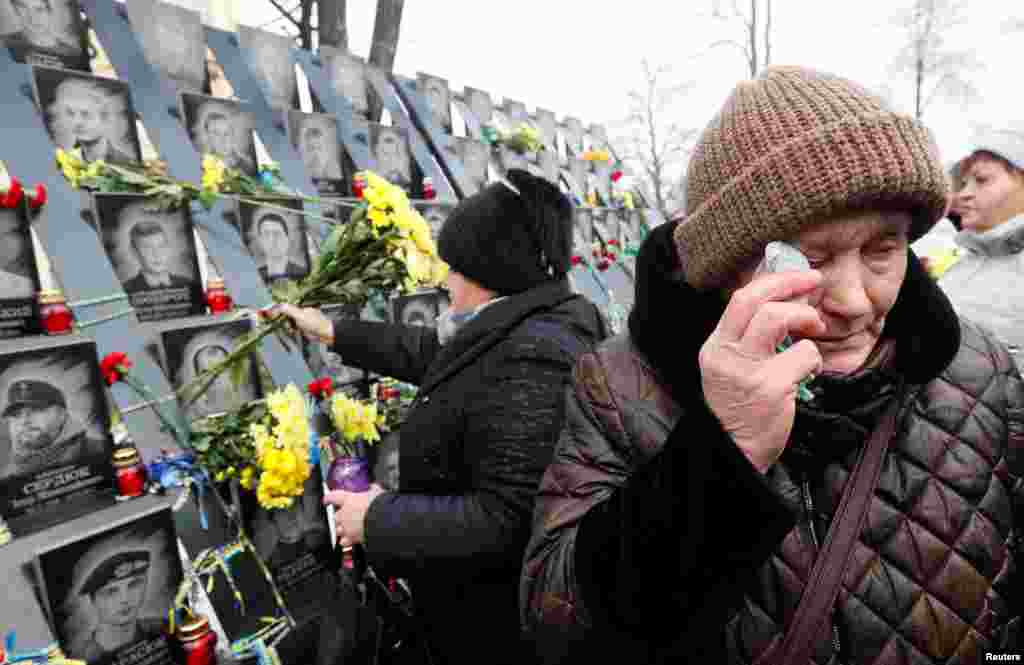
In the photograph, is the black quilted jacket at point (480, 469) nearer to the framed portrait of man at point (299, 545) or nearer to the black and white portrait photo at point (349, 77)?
the framed portrait of man at point (299, 545)

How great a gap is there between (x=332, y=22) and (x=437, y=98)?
2.74m

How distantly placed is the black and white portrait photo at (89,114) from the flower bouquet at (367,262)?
2.28ft

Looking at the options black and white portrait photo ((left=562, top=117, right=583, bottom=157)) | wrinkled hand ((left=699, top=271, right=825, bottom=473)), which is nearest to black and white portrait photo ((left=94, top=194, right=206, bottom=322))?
wrinkled hand ((left=699, top=271, right=825, bottom=473))

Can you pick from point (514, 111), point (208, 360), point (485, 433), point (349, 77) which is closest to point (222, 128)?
point (208, 360)

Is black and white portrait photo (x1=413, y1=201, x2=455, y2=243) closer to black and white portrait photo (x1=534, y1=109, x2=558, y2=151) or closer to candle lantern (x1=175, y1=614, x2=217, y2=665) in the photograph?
A: candle lantern (x1=175, y1=614, x2=217, y2=665)

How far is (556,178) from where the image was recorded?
18.1 feet

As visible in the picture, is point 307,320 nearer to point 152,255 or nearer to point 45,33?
point 152,255

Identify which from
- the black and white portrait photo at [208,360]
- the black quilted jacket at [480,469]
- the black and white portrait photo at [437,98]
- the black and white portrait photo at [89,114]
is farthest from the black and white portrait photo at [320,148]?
the black quilted jacket at [480,469]

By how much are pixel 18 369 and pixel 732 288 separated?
165 centimetres

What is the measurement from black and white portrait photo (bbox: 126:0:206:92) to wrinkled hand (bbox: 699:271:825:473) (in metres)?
2.55

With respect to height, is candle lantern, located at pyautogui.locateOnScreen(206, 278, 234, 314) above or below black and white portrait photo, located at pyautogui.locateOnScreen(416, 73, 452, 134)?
below

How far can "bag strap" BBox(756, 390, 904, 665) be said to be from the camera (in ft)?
2.69

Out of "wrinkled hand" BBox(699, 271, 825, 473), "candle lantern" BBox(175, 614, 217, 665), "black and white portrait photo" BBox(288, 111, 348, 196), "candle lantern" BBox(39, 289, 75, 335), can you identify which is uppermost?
"black and white portrait photo" BBox(288, 111, 348, 196)

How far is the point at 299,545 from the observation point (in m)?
1.99
